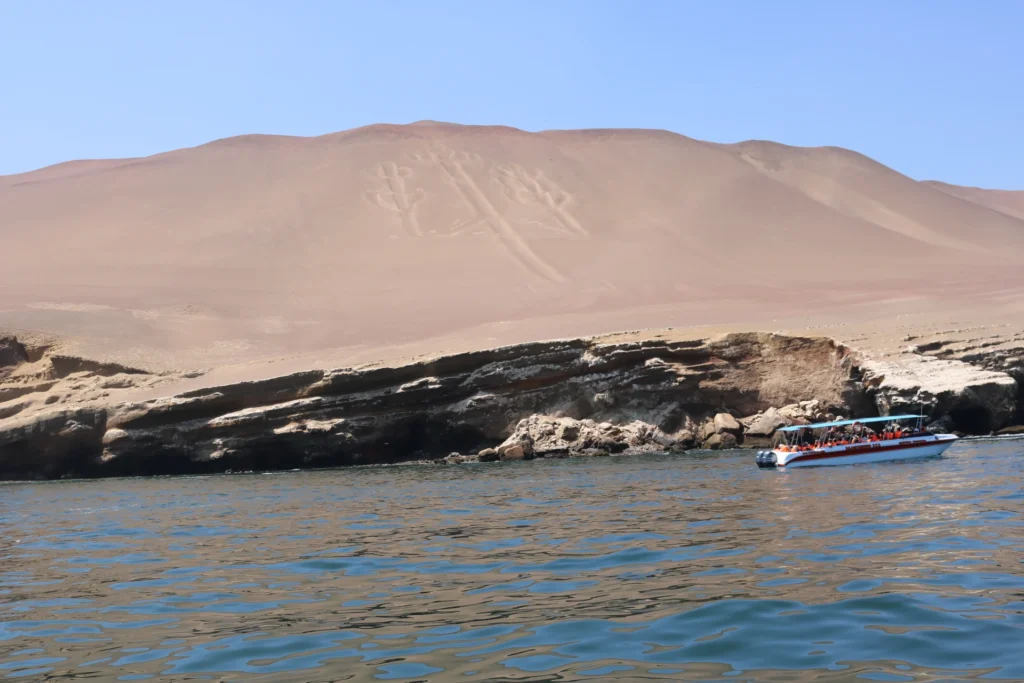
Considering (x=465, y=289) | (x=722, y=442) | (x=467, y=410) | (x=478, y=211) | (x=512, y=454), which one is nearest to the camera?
(x=722, y=442)

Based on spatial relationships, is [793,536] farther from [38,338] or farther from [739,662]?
[38,338]

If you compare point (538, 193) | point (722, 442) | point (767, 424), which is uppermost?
point (538, 193)

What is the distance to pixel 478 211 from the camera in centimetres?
8000

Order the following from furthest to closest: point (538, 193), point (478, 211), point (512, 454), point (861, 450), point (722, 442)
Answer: point (538, 193)
point (478, 211)
point (512, 454)
point (722, 442)
point (861, 450)

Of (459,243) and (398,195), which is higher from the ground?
(398,195)

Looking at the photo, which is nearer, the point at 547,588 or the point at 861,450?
the point at 547,588

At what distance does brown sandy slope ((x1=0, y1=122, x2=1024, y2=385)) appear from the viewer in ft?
167

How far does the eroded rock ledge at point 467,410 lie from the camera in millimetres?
34469

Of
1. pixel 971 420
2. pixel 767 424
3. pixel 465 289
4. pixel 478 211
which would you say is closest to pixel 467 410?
pixel 767 424

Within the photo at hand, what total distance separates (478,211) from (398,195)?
8308 millimetres

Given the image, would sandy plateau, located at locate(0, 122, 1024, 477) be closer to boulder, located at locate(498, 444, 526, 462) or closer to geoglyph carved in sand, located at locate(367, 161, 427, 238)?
geoglyph carved in sand, located at locate(367, 161, 427, 238)

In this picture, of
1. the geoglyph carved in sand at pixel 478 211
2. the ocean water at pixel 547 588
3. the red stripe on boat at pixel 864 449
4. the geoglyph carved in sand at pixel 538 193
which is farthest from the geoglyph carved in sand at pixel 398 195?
the ocean water at pixel 547 588

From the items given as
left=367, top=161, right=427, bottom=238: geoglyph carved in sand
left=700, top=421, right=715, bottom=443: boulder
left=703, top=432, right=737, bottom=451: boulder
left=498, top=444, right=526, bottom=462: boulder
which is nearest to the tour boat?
left=703, top=432, right=737, bottom=451: boulder

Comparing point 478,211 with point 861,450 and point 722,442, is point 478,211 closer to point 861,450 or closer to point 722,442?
point 722,442
